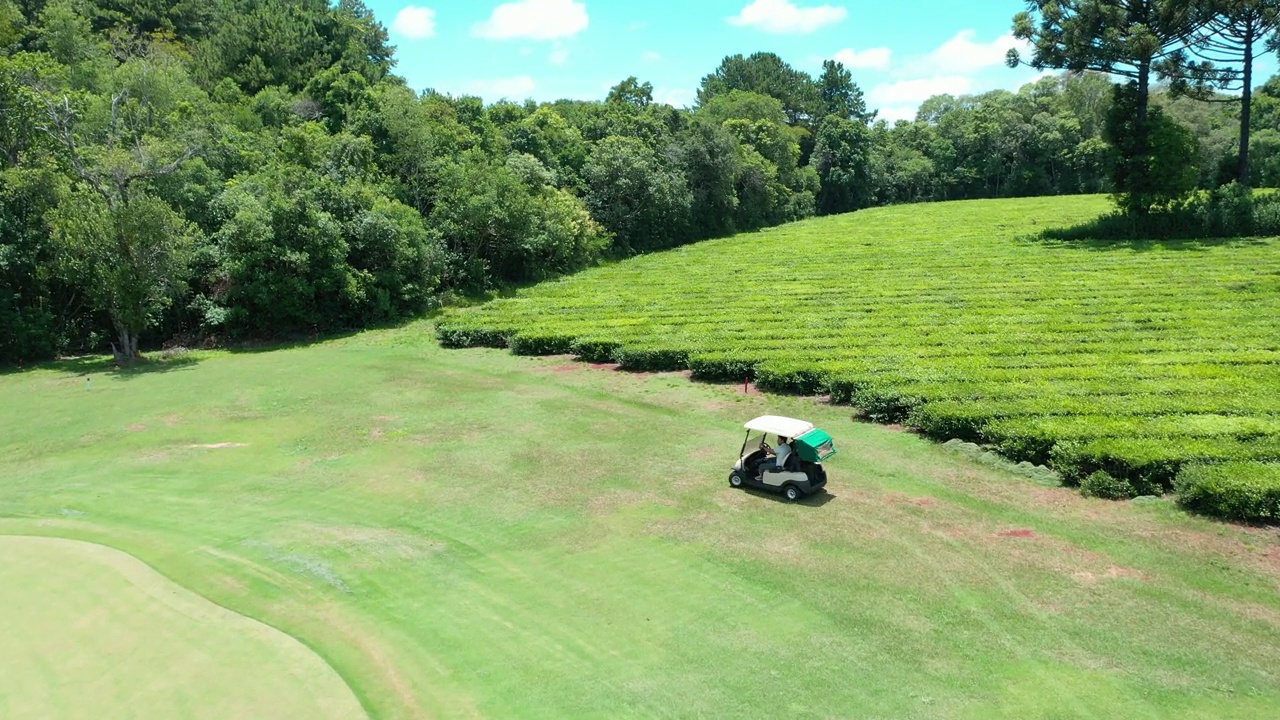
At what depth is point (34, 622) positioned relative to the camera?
1183 centimetres

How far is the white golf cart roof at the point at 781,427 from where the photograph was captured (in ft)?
51.8

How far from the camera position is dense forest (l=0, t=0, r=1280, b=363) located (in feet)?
101

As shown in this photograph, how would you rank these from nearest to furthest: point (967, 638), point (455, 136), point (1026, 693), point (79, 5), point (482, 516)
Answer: point (1026, 693)
point (967, 638)
point (482, 516)
point (455, 136)
point (79, 5)

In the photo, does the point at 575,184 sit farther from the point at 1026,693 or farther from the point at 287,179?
the point at 1026,693

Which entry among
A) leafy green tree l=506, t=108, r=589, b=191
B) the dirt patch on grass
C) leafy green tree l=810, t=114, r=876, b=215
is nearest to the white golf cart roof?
the dirt patch on grass

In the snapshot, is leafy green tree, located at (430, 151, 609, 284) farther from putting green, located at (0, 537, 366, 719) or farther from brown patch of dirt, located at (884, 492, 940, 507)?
brown patch of dirt, located at (884, 492, 940, 507)

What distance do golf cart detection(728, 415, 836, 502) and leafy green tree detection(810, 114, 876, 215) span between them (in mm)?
85537

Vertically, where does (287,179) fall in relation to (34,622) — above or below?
above

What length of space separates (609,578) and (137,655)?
22.7ft

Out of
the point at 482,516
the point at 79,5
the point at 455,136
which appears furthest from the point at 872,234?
the point at 79,5

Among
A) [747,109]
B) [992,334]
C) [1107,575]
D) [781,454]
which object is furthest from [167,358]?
[747,109]

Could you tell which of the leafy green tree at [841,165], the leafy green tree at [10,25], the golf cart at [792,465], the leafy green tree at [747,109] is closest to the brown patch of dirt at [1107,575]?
the golf cart at [792,465]

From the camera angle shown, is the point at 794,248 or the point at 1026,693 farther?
the point at 794,248

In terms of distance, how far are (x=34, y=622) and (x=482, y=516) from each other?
716 centimetres
